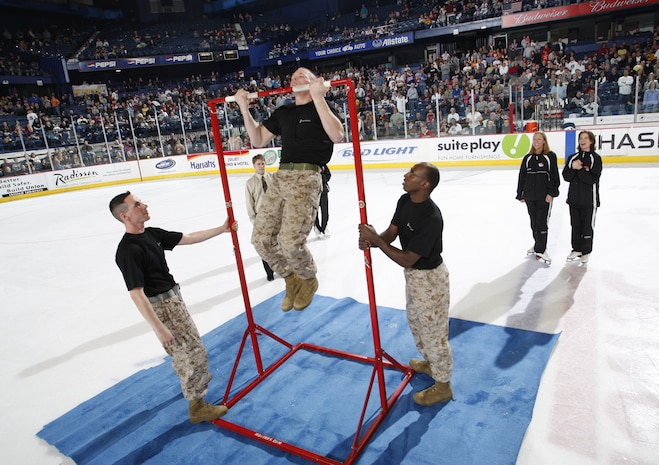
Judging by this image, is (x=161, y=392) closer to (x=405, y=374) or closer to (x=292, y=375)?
(x=292, y=375)

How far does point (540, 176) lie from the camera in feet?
20.7

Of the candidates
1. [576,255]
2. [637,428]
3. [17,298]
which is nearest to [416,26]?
[576,255]

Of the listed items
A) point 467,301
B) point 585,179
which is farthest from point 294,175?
point 585,179

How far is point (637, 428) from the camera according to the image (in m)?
3.30

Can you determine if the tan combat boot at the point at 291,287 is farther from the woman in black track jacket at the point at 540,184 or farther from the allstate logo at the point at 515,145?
the allstate logo at the point at 515,145

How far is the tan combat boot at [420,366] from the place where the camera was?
415cm

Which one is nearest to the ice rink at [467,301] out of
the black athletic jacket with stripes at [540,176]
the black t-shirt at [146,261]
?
the black athletic jacket with stripes at [540,176]

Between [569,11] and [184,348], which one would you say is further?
[569,11]

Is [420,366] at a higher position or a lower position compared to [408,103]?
lower

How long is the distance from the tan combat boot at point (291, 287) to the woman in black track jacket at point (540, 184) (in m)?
4.11

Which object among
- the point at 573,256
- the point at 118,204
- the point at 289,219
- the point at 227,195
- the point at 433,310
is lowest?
the point at 573,256

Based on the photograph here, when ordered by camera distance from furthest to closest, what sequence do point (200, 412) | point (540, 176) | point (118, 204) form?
point (540, 176), point (200, 412), point (118, 204)

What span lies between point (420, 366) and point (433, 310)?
0.88 m

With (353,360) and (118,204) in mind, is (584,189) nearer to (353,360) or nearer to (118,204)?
(353,360)
